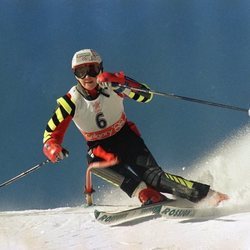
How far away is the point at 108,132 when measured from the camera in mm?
5250

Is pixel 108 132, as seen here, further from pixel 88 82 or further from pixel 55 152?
pixel 55 152

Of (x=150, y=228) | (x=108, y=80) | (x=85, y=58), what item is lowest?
(x=150, y=228)

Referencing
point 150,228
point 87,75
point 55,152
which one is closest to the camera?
point 150,228

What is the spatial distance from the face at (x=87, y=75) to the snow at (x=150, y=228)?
1165 mm

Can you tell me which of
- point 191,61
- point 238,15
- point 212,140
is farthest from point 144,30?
point 212,140

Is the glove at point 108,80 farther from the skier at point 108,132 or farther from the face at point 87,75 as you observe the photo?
the face at point 87,75

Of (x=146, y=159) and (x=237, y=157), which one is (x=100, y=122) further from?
(x=237, y=157)

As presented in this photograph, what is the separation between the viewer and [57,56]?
11742 millimetres

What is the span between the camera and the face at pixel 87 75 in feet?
16.6

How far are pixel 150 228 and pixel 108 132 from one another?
1.11 meters

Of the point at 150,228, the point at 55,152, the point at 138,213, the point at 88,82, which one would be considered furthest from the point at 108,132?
the point at 150,228

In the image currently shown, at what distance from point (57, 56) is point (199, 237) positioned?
8383 mm

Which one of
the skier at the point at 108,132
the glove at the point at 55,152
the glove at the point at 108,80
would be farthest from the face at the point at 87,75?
the glove at the point at 55,152

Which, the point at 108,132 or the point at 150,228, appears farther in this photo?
the point at 108,132
